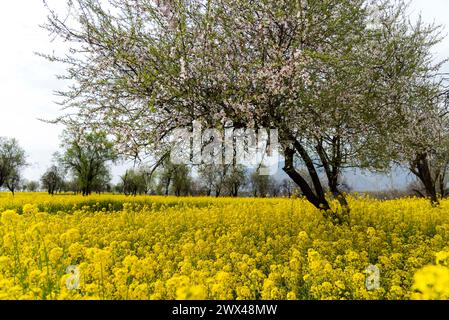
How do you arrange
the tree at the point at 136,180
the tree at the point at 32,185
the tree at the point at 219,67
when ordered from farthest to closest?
1. the tree at the point at 32,185
2. the tree at the point at 136,180
3. the tree at the point at 219,67

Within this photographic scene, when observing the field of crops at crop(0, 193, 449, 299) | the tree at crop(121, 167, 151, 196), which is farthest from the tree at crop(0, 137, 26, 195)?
the field of crops at crop(0, 193, 449, 299)

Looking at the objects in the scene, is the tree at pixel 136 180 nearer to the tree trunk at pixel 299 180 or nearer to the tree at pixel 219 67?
the tree at pixel 219 67

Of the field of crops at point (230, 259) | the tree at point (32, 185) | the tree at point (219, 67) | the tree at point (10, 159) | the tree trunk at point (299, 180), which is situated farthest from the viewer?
the tree at point (32, 185)

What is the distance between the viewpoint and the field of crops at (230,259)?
542 centimetres

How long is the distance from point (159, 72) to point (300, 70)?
118 inches

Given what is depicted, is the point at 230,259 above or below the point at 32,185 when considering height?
below

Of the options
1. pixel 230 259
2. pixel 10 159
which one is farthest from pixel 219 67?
pixel 10 159

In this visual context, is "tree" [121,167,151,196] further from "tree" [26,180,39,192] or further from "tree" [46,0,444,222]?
"tree" [26,180,39,192]

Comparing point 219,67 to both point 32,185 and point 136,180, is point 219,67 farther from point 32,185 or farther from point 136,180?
point 32,185

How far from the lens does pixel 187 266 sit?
6.88m

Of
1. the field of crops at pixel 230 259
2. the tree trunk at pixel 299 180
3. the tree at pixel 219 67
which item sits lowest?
the field of crops at pixel 230 259

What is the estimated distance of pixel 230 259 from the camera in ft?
28.8

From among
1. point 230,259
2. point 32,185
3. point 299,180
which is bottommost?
point 230,259

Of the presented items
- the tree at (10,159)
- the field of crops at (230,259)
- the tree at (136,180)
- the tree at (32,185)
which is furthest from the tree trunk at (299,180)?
the tree at (32,185)
